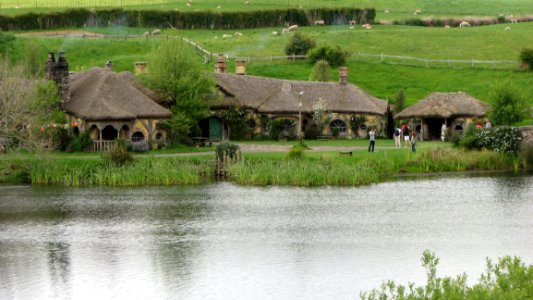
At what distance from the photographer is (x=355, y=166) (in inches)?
2376

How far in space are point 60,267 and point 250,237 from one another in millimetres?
8335

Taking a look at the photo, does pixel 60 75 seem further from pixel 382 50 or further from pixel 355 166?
pixel 382 50

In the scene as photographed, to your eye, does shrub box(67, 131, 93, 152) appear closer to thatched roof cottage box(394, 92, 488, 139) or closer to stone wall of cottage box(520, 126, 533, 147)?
thatched roof cottage box(394, 92, 488, 139)

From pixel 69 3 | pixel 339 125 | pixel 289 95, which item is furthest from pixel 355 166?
pixel 69 3

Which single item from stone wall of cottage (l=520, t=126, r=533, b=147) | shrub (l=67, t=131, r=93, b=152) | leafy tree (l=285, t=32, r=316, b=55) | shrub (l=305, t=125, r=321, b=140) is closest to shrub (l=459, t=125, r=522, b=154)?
stone wall of cottage (l=520, t=126, r=533, b=147)

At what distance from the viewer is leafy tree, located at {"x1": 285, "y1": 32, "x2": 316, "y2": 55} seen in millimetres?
98000

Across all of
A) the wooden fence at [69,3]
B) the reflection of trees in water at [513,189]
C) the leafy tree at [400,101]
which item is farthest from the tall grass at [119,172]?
the wooden fence at [69,3]

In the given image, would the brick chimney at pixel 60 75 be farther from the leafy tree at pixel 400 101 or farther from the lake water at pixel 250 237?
the leafy tree at pixel 400 101

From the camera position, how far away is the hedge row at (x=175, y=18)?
360ft

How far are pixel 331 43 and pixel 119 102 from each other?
122ft

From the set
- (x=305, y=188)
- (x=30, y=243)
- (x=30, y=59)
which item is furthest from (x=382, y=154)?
(x=30, y=59)

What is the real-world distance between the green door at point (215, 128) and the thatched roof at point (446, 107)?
40.9 feet

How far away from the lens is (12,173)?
61.2 meters

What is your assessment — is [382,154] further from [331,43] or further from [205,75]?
[331,43]
